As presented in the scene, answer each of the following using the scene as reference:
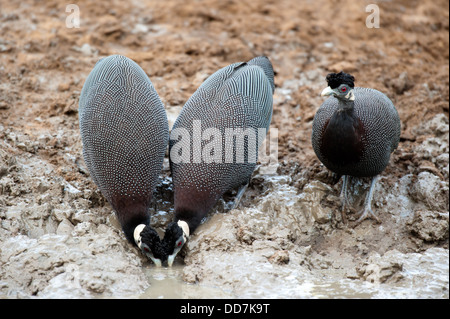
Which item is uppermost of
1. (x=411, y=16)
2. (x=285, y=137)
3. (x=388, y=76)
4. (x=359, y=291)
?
(x=411, y=16)

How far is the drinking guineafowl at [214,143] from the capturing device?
4895 mm

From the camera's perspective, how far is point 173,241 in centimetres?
456

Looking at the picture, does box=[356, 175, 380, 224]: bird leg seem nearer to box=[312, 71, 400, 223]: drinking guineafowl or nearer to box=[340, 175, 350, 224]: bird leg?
box=[312, 71, 400, 223]: drinking guineafowl

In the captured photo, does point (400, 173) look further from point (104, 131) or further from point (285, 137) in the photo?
point (104, 131)

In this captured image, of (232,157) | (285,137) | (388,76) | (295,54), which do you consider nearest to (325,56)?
(295,54)

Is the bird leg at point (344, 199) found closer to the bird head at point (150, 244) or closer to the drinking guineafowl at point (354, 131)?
the drinking guineafowl at point (354, 131)

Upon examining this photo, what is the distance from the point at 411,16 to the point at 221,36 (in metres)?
2.98

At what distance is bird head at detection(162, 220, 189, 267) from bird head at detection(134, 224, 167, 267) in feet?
0.13

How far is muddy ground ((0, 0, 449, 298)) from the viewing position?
425 cm

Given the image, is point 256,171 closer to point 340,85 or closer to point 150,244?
point 340,85

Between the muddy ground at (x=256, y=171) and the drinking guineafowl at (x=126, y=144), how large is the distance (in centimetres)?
22

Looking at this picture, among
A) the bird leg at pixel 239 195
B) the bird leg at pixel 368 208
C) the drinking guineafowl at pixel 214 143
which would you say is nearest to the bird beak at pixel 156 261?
the drinking guineafowl at pixel 214 143

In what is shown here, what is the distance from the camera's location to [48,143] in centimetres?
565

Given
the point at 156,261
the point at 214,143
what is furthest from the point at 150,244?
the point at 214,143
